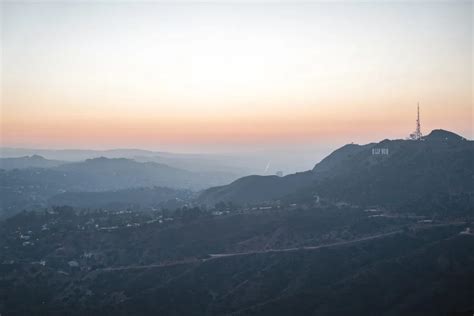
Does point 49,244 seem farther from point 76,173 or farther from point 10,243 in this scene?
point 76,173

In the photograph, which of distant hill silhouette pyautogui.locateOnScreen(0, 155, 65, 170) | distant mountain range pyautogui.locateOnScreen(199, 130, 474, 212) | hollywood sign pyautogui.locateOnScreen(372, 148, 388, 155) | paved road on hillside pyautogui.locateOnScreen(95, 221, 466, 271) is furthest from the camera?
distant hill silhouette pyautogui.locateOnScreen(0, 155, 65, 170)

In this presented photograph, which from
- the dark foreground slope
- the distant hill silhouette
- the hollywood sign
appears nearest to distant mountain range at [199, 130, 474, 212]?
the hollywood sign

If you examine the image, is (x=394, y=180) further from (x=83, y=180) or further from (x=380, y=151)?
(x=83, y=180)

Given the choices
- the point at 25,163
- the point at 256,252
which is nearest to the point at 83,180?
the point at 25,163

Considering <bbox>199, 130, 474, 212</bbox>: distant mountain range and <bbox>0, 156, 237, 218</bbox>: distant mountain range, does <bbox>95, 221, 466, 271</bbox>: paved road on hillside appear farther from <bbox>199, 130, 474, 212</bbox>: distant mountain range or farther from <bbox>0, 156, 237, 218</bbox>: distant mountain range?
<bbox>0, 156, 237, 218</bbox>: distant mountain range

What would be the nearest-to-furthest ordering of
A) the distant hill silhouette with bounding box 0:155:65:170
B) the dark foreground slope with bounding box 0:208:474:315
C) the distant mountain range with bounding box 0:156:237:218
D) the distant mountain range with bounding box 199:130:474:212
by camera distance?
1. the dark foreground slope with bounding box 0:208:474:315
2. the distant mountain range with bounding box 199:130:474:212
3. the distant mountain range with bounding box 0:156:237:218
4. the distant hill silhouette with bounding box 0:155:65:170

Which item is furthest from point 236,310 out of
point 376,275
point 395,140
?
point 395,140

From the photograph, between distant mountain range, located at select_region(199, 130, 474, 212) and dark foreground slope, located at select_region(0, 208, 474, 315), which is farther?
distant mountain range, located at select_region(199, 130, 474, 212)

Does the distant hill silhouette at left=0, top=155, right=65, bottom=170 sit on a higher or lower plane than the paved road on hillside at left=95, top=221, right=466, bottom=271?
higher
